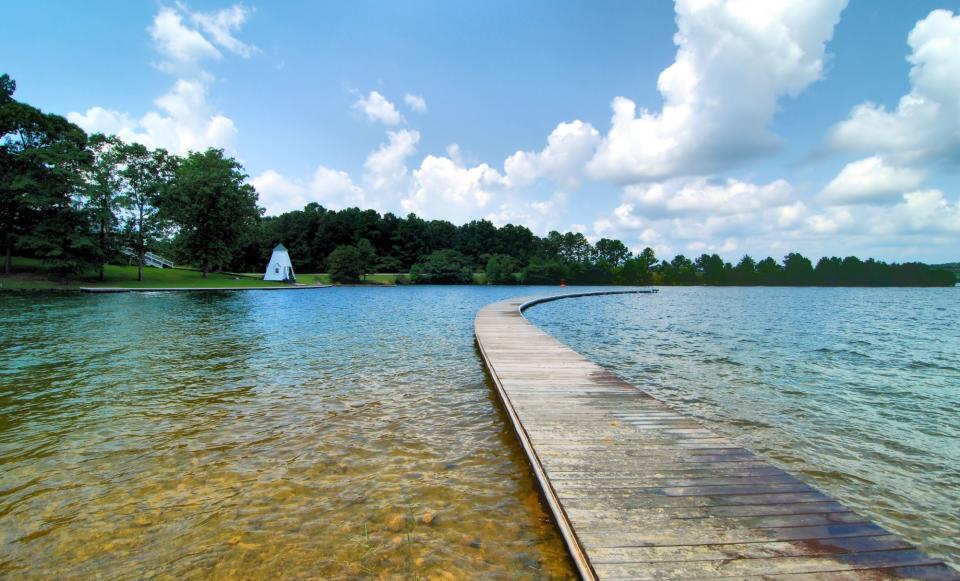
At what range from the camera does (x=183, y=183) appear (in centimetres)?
4638

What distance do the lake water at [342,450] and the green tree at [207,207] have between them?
3988 centimetres

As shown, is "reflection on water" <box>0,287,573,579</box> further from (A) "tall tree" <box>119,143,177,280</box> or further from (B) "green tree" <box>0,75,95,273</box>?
(A) "tall tree" <box>119,143,177,280</box>

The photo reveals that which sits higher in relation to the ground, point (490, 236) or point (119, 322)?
point (490, 236)

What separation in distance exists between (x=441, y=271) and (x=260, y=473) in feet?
286

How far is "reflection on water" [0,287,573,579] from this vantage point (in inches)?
131

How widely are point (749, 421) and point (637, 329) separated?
1288 cm

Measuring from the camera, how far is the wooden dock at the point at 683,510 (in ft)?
8.71

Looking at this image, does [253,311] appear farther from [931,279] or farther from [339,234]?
[931,279]

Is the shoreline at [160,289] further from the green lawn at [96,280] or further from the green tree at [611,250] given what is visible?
the green tree at [611,250]

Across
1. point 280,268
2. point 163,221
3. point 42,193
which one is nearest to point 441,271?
point 280,268

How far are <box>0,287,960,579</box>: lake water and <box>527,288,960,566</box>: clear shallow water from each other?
1.8 inches

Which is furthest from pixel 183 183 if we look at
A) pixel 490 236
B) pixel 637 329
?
pixel 490 236

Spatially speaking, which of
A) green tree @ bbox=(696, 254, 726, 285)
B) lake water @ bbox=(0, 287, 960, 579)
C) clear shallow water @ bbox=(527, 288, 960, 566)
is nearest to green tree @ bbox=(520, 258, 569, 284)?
green tree @ bbox=(696, 254, 726, 285)

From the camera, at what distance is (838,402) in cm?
806
